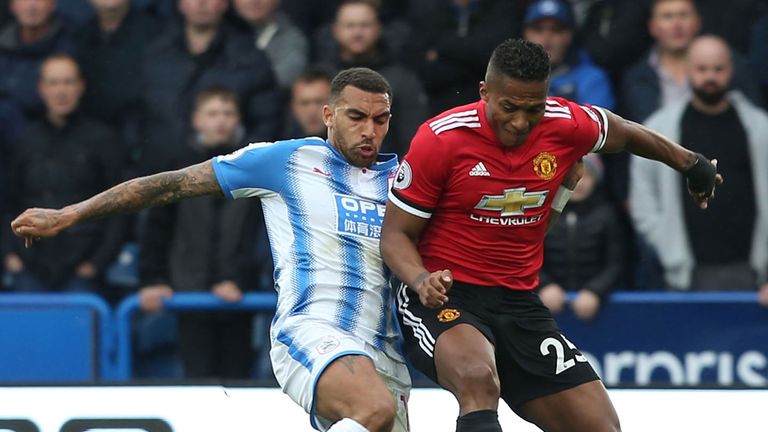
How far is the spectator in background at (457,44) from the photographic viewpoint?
8.98 meters

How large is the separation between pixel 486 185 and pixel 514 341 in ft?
2.10

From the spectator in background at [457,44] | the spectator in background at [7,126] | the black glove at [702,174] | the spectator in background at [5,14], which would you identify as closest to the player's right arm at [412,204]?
the black glove at [702,174]

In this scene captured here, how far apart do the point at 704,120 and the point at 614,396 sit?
2255 millimetres

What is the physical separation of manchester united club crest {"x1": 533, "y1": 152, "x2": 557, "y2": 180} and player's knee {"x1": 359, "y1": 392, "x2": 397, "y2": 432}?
1046 millimetres

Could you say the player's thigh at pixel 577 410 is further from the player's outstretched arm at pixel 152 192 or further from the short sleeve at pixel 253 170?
the player's outstretched arm at pixel 152 192

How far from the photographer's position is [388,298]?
6223mm

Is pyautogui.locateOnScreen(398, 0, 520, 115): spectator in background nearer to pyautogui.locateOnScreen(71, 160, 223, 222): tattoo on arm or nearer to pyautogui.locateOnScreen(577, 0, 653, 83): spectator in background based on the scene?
pyautogui.locateOnScreen(577, 0, 653, 83): spectator in background

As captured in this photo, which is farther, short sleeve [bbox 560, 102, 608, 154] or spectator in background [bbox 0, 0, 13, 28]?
spectator in background [bbox 0, 0, 13, 28]

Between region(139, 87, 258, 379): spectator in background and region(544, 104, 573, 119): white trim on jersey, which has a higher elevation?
region(544, 104, 573, 119): white trim on jersey

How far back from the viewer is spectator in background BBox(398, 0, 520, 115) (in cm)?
898

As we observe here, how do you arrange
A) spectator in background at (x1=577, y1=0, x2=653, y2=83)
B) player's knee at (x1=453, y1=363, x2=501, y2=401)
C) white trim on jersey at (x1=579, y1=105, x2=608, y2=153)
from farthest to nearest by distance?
spectator in background at (x1=577, y1=0, x2=653, y2=83) < white trim on jersey at (x1=579, y1=105, x2=608, y2=153) < player's knee at (x1=453, y1=363, x2=501, y2=401)

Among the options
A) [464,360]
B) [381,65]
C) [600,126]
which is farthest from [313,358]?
[381,65]

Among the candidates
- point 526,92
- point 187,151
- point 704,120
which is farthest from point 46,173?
point 526,92

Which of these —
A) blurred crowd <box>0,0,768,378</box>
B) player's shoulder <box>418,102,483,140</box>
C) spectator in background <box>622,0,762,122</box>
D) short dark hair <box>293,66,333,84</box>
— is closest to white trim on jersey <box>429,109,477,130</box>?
player's shoulder <box>418,102,483,140</box>
